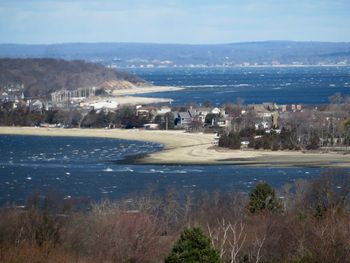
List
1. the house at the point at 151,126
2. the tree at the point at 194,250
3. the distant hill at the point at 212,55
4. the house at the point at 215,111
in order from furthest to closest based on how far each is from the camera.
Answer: the distant hill at the point at 212,55, the house at the point at 215,111, the house at the point at 151,126, the tree at the point at 194,250

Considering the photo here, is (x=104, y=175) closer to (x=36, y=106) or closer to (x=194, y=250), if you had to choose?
(x=194, y=250)

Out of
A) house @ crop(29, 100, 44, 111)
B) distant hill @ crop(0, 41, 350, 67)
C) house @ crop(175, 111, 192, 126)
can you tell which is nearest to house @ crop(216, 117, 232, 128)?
house @ crop(175, 111, 192, 126)

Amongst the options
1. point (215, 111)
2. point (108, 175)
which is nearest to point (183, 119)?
point (215, 111)

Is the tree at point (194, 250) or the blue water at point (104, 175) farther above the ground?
the tree at point (194, 250)

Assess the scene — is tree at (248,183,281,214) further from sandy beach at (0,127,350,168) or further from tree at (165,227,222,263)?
sandy beach at (0,127,350,168)

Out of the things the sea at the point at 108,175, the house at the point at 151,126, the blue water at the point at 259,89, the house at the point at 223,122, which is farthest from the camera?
the blue water at the point at 259,89

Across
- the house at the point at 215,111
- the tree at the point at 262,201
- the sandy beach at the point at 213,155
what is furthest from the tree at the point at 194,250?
the house at the point at 215,111

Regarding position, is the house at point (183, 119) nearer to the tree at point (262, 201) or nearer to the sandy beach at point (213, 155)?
the sandy beach at point (213, 155)
